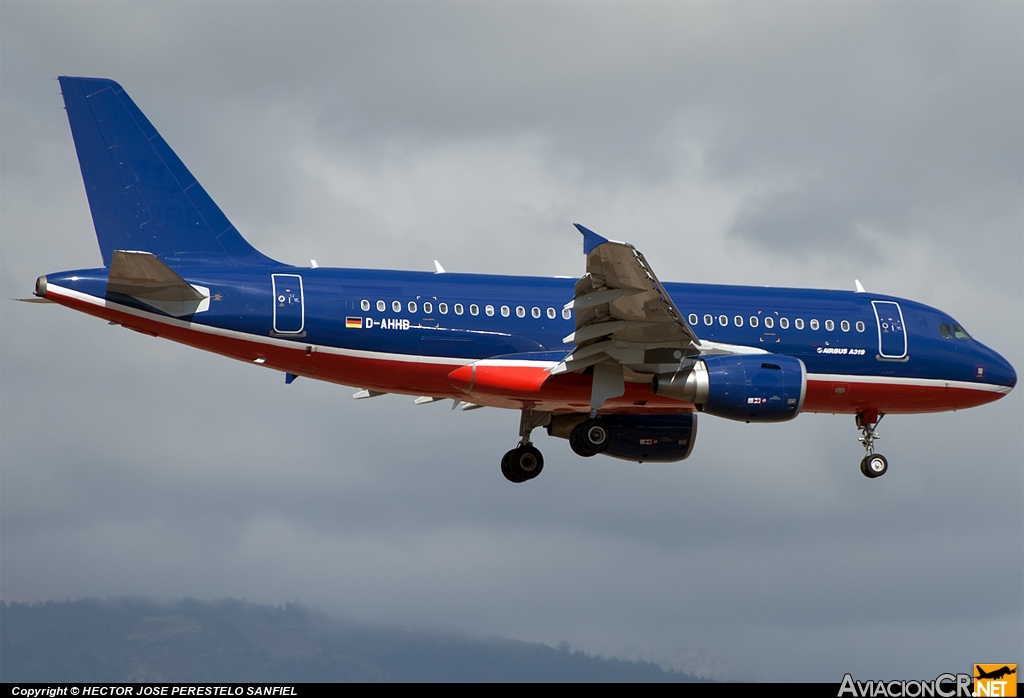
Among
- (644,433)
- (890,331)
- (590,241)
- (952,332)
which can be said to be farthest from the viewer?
(952,332)

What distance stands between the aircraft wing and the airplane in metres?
0.04

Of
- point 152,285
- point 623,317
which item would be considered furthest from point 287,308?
point 623,317

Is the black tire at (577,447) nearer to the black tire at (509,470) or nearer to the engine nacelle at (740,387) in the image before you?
the black tire at (509,470)

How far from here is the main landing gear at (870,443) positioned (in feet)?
116

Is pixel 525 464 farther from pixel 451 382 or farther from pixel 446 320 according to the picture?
pixel 446 320

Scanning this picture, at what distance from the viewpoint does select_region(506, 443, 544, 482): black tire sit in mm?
35250

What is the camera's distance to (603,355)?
31.1m

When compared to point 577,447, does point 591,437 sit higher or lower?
higher

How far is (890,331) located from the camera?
34.8 meters

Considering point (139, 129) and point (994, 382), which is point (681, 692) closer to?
point (994, 382)

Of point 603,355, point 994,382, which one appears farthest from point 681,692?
point 994,382

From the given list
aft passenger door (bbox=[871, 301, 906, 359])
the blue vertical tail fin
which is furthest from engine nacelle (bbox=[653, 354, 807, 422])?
the blue vertical tail fin

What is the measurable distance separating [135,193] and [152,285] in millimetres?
3532

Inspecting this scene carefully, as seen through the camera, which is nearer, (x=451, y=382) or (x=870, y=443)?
(x=451, y=382)
